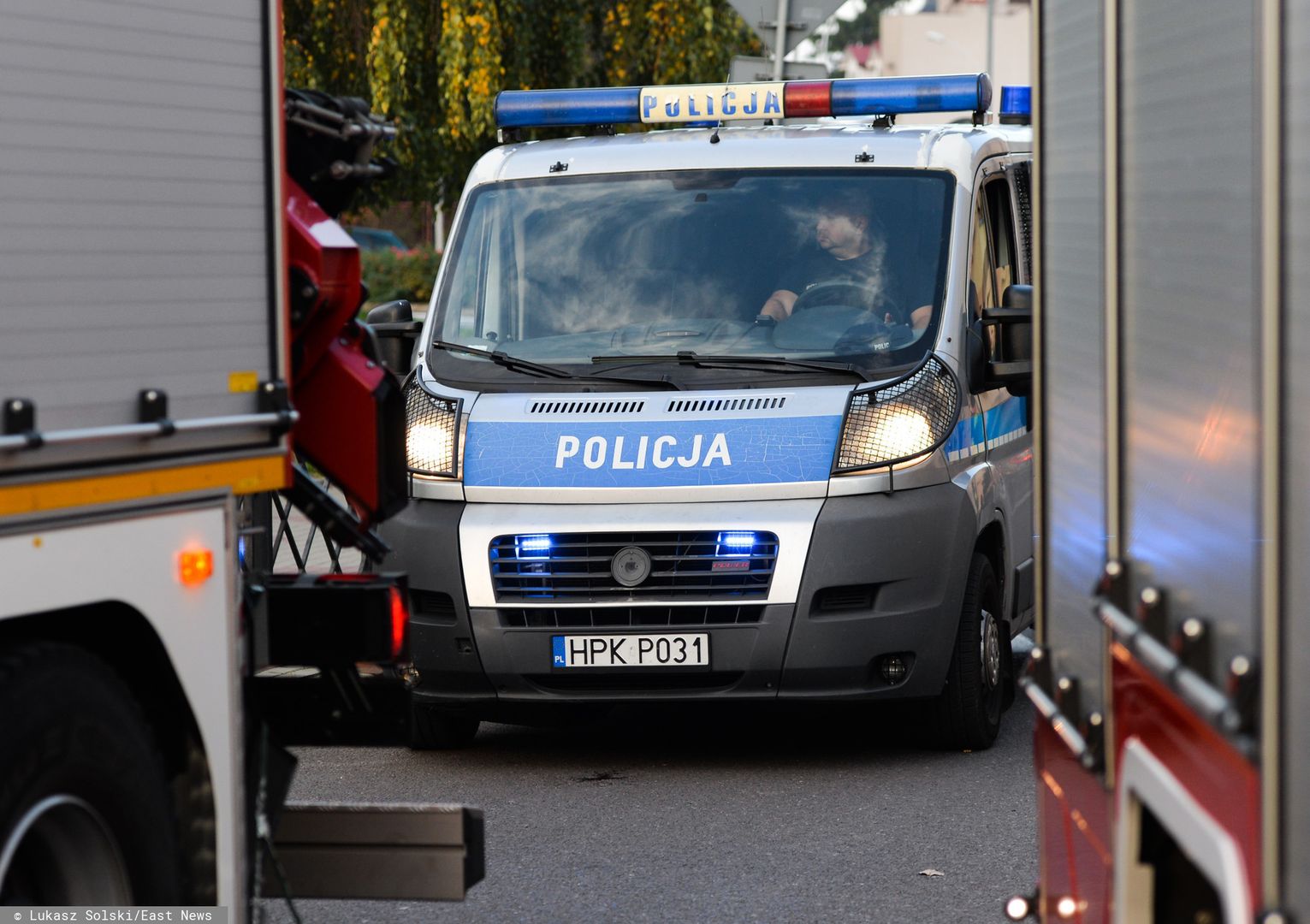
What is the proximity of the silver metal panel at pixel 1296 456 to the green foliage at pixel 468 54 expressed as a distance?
13.5m

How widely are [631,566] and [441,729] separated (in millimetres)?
1274

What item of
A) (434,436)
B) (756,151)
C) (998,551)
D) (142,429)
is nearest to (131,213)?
(142,429)

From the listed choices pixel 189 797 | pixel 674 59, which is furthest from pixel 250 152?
pixel 674 59

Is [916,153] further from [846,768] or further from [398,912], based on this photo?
[398,912]

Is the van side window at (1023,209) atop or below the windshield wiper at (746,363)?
atop

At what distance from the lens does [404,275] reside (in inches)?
1415

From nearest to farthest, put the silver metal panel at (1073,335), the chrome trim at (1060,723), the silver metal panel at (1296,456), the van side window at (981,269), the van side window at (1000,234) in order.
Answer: the silver metal panel at (1296,456) → the silver metal panel at (1073,335) → the chrome trim at (1060,723) → the van side window at (981,269) → the van side window at (1000,234)

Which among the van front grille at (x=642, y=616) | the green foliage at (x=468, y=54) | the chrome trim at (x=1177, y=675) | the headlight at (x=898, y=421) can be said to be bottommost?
the van front grille at (x=642, y=616)

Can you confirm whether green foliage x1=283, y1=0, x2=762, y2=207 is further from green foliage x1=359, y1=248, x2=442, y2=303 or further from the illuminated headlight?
green foliage x1=359, y1=248, x2=442, y2=303

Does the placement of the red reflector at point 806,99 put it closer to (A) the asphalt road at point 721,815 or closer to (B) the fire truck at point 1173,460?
(A) the asphalt road at point 721,815

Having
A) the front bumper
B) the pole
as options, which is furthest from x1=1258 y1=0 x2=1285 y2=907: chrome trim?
the pole

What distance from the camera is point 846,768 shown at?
7.28 meters

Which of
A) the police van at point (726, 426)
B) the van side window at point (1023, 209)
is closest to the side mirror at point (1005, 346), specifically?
the police van at point (726, 426)

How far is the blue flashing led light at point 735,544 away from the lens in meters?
6.91
